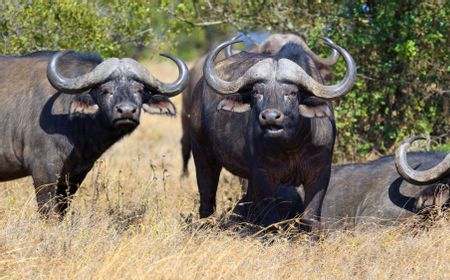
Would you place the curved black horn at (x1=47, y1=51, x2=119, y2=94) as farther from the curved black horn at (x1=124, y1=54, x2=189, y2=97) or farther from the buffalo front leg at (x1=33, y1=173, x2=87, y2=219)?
the buffalo front leg at (x1=33, y1=173, x2=87, y2=219)

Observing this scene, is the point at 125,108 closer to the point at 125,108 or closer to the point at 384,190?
the point at 125,108

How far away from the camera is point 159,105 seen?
8625mm

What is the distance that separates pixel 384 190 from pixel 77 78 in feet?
9.06

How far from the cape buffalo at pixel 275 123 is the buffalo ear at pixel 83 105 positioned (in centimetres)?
90

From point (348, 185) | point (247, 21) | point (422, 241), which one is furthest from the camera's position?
point (247, 21)

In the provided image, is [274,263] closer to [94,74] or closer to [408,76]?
[94,74]

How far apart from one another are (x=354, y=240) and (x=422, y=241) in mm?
468

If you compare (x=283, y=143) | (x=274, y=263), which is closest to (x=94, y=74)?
(x=283, y=143)

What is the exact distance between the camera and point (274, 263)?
6941 mm

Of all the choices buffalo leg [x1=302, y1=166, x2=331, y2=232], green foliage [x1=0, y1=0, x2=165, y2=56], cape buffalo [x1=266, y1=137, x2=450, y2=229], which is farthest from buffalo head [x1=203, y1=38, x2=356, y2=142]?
green foliage [x1=0, y1=0, x2=165, y2=56]

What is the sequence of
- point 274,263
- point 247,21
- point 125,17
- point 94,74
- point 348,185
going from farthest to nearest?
point 247,21 → point 125,17 → point 348,185 → point 94,74 → point 274,263

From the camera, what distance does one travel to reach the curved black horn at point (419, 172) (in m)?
8.54

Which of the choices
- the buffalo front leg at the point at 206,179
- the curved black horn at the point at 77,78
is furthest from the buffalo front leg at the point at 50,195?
the buffalo front leg at the point at 206,179

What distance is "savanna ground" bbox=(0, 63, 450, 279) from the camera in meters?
6.35
